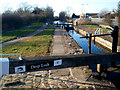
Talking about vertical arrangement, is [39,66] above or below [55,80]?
above

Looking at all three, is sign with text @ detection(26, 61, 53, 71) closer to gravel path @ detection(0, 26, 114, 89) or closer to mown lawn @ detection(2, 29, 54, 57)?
gravel path @ detection(0, 26, 114, 89)

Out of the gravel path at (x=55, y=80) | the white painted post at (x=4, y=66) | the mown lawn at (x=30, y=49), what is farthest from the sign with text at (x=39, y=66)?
the mown lawn at (x=30, y=49)

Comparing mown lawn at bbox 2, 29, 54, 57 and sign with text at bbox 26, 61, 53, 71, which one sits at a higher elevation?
sign with text at bbox 26, 61, 53, 71

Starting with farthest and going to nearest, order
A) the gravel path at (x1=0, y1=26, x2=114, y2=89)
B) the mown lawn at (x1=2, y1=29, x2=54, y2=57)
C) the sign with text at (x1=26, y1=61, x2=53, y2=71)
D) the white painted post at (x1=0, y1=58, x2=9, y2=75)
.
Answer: the mown lawn at (x1=2, y1=29, x2=54, y2=57), the gravel path at (x1=0, y1=26, x2=114, y2=89), the sign with text at (x1=26, y1=61, x2=53, y2=71), the white painted post at (x1=0, y1=58, x2=9, y2=75)

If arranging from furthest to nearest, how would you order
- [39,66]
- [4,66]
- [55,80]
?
1. [55,80]
2. [39,66]
3. [4,66]

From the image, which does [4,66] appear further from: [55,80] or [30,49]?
[30,49]

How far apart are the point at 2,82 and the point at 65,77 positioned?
2349 mm

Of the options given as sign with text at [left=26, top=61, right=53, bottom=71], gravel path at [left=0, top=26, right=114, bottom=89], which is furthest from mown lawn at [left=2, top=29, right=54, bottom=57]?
sign with text at [left=26, top=61, right=53, bottom=71]

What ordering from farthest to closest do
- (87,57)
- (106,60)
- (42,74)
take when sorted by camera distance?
(42,74) < (106,60) < (87,57)

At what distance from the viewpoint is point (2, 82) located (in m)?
5.03

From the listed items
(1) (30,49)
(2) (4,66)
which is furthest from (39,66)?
(1) (30,49)

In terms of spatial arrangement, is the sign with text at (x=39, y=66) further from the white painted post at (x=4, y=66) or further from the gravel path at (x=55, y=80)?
the gravel path at (x=55, y=80)

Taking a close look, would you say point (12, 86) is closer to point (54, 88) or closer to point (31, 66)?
point (54, 88)

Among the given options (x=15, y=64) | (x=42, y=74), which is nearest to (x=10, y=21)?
(x=42, y=74)
